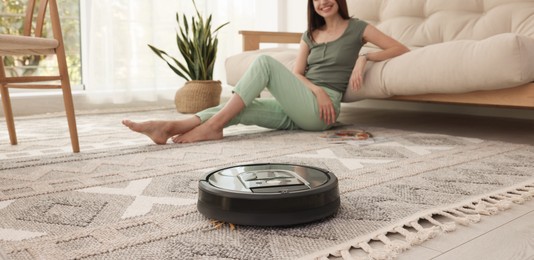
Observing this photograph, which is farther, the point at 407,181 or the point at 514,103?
the point at 514,103

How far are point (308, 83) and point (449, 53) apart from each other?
504mm

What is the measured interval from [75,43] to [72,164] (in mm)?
1883

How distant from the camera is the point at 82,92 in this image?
9.61ft

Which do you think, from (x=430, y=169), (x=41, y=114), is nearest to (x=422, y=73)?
(x=430, y=169)

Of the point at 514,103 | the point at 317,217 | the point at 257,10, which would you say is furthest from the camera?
the point at 257,10

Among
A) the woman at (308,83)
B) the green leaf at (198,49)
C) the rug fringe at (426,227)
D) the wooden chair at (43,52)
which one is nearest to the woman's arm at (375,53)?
the woman at (308,83)

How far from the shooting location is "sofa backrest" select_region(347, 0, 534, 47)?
6.89ft

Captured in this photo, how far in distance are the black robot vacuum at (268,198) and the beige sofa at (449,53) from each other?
0.95 meters

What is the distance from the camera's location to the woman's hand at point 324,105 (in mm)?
1860

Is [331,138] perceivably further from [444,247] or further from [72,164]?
[444,247]

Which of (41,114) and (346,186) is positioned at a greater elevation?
(346,186)

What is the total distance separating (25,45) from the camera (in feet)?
4.44

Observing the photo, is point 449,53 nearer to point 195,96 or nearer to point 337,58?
point 337,58

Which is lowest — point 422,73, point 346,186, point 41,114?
point 41,114
